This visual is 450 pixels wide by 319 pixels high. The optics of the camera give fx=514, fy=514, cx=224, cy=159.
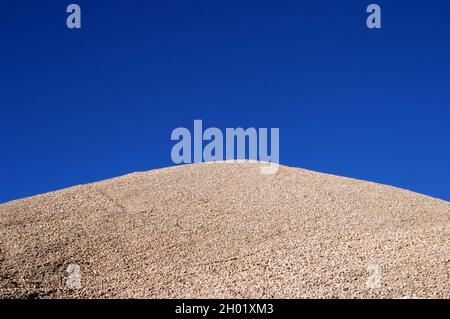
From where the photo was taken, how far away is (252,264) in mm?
9453

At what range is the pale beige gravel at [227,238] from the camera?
8617mm

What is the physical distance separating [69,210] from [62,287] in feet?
12.6

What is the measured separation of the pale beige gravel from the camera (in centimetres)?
862

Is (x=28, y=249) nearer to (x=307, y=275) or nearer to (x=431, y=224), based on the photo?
(x=307, y=275)

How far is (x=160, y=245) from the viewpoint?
1065 cm

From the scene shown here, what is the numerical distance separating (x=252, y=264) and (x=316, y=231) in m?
2.22

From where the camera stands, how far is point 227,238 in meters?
10.9
